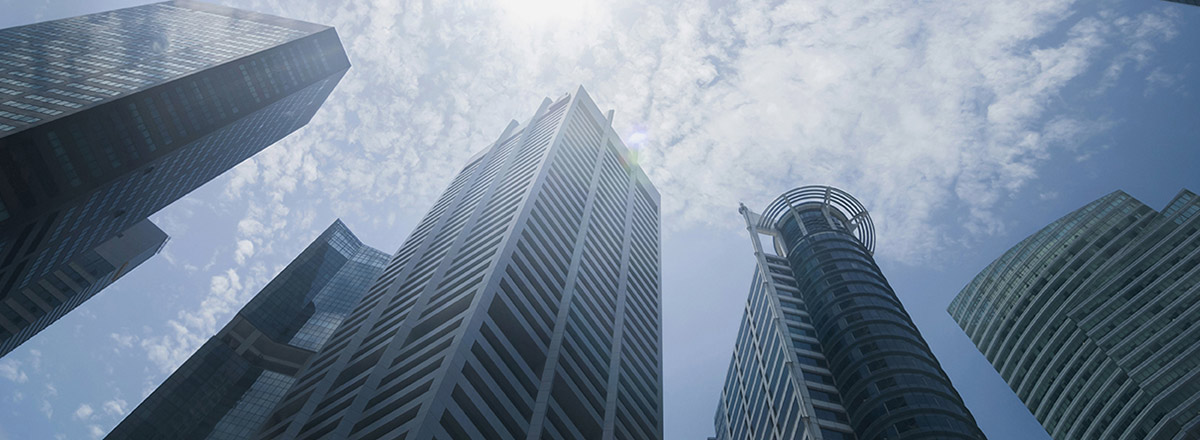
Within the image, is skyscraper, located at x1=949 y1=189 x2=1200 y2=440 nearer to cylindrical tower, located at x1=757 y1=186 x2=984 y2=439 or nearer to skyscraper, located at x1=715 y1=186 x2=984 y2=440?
skyscraper, located at x1=715 y1=186 x2=984 y2=440

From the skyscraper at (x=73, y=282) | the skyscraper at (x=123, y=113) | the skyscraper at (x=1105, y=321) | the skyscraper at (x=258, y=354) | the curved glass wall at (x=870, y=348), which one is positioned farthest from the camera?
the skyscraper at (x=73, y=282)

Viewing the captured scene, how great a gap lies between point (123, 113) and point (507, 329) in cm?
6142

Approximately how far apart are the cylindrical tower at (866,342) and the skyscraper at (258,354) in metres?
76.6

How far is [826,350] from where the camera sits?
86.9 meters

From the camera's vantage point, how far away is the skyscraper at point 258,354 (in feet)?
316

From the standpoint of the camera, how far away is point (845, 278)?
9469 centimetres

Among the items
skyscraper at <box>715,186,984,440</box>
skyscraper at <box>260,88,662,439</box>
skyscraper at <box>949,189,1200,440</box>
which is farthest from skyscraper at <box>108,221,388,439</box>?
skyscraper at <box>949,189,1200,440</box>

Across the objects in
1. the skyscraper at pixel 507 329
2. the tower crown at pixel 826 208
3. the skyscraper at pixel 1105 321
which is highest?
the tower crown at pixel 826 208

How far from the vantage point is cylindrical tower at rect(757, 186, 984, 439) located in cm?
6971

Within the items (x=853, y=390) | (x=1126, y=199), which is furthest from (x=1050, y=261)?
(x=853, y=390)

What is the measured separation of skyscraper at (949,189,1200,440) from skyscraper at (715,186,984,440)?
28929 mm

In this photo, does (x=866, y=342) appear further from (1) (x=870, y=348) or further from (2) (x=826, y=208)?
(2) (x=826, y=208)

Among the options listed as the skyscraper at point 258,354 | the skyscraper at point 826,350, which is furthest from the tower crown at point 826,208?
the skyscraper at point 258,354

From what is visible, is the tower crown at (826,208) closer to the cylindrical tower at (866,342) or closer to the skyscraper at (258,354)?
the cylindrical tower at (866,342)
